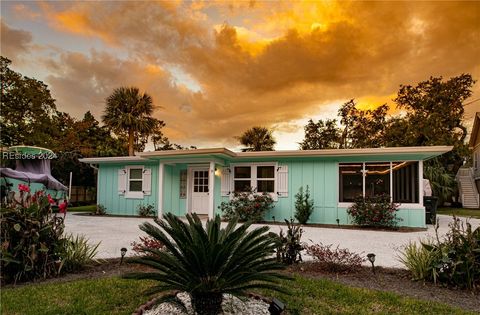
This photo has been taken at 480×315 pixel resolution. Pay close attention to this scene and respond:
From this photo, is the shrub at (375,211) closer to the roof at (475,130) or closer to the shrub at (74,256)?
the shrub at (74,256)

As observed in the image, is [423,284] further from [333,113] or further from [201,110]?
[333,113]

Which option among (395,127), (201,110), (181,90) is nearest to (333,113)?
(395,127)

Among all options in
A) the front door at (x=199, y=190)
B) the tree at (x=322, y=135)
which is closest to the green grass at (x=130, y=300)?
the front door at (x=199, y=190)

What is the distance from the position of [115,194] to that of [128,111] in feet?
27.2

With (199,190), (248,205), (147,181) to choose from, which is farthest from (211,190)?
(147,181)

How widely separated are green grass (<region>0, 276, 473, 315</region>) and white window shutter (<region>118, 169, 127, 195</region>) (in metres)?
10.3

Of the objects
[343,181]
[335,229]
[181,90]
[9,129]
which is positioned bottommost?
[335,229]

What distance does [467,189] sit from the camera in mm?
21578

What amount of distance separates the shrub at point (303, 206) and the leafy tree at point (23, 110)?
15580 millimetres

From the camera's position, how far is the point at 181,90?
1402 cm

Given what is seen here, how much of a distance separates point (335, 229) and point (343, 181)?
1.92 m

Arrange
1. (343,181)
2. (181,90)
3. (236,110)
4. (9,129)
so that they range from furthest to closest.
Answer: (9,129) → (236,110) → (181,90) → (343,181)

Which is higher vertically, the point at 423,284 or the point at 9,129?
the point at 9,129

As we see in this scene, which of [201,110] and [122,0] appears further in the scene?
[201,110]
